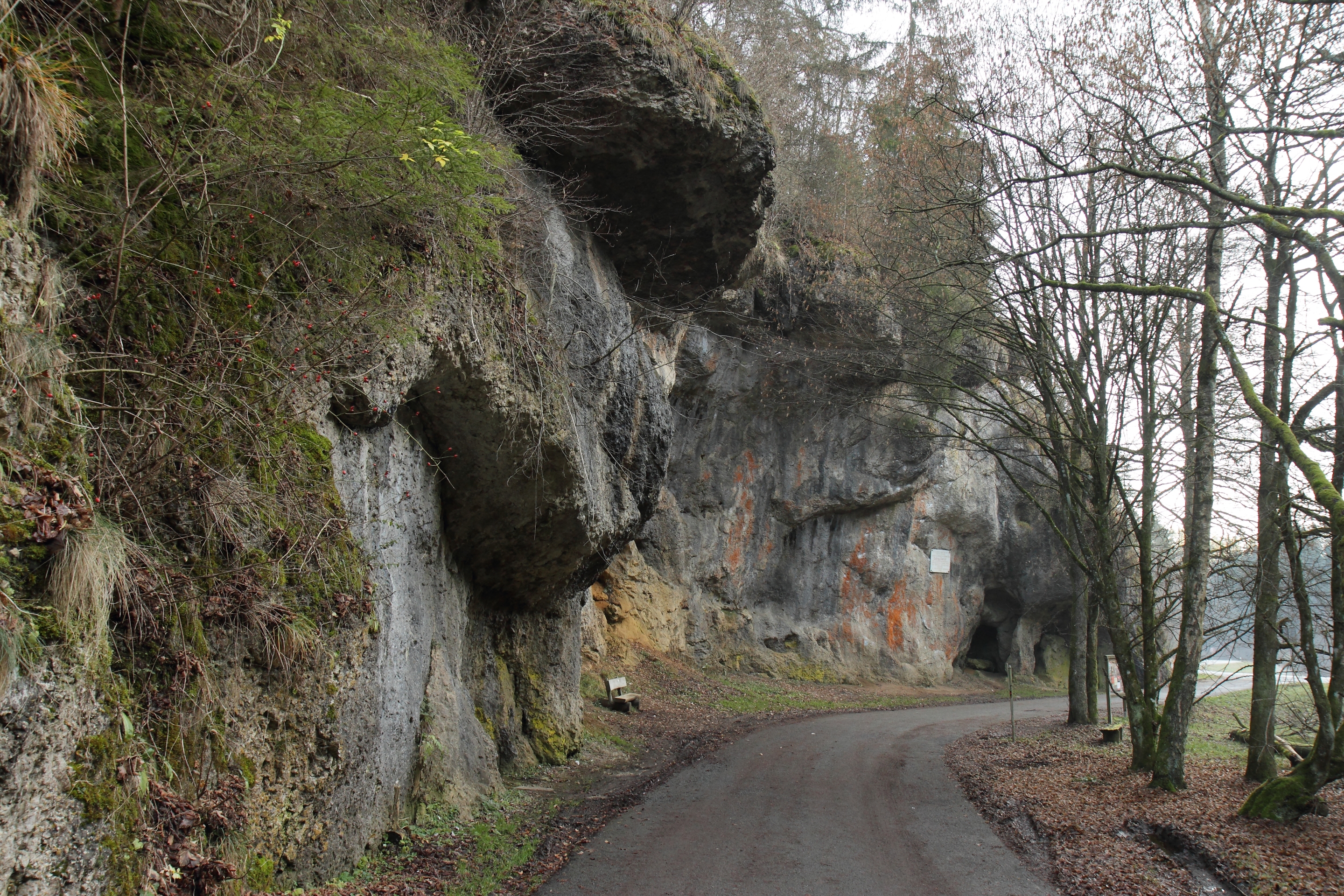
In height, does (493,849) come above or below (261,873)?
below

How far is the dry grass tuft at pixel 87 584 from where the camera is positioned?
3145mm

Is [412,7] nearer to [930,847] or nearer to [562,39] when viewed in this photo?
[562,39]

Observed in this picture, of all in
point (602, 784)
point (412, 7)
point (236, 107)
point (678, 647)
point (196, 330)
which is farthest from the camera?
point (678, 647)

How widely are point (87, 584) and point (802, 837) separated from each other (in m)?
6.09

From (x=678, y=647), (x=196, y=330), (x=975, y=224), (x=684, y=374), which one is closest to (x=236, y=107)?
(x=196, y=330)

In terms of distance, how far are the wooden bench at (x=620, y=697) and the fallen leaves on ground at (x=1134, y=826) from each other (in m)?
5.57

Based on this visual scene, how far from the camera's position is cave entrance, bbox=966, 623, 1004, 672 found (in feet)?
94.9

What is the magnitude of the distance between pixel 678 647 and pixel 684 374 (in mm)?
7211

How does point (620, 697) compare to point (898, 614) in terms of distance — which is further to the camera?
point (898, 614)

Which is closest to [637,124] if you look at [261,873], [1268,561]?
[1268,561]

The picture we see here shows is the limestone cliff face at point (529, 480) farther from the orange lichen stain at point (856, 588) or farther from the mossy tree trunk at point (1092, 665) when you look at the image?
the mossy tree trunk at point (1092, 665)

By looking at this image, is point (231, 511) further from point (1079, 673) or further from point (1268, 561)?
point (1079, 673)

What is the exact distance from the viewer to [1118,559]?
56.0 ft

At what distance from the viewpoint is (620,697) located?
13.7m
